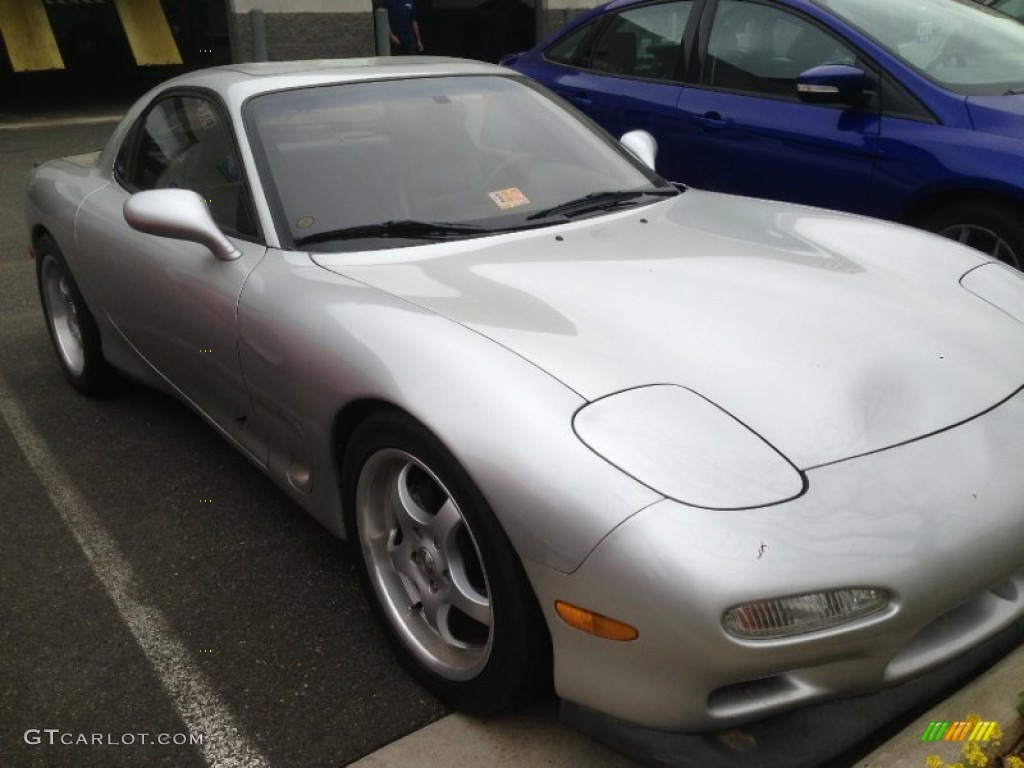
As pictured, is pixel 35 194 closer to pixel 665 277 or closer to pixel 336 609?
pixel 336 609

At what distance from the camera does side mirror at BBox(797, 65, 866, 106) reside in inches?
164

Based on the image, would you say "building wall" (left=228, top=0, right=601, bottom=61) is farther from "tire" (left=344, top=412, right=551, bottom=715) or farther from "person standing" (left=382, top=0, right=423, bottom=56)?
"tire" (left=344, top=412, right=551, bottom=715)

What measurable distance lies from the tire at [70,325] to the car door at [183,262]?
0.28 metres

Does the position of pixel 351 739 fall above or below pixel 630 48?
below

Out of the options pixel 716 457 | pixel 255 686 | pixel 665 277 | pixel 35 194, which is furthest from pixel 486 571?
pixel 35 194

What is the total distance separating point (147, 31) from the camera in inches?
543

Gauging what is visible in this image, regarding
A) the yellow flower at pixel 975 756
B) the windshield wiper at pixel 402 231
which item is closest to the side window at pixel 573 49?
the windshield wiper at pixel 402 231

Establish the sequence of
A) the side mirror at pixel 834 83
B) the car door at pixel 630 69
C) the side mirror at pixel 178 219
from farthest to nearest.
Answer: the car door at pixel 630 69
the side mirror at pixel 834 83
the side mirror at pixel 178 219

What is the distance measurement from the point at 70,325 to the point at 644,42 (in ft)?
10.2

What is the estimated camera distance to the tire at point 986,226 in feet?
12.4

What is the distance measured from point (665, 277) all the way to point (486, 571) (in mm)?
947

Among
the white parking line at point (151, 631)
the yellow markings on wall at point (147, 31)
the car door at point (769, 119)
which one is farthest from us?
the yellow markings on wall at point (147, 31)

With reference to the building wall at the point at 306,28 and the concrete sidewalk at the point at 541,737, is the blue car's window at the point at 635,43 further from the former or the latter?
the building wall at the point at 306,28

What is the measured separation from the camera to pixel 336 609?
8.96 feet
